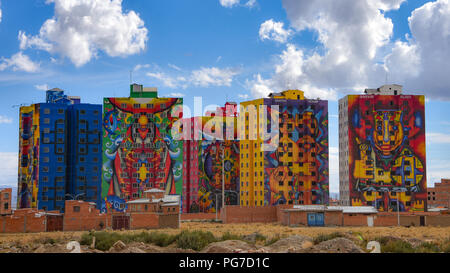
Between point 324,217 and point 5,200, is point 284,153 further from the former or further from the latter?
point 5,200

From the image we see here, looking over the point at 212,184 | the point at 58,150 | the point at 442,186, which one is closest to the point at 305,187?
the point at 212,184

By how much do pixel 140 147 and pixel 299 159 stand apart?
4145 cm

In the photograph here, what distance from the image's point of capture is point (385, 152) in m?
131

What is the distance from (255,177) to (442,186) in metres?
94.2

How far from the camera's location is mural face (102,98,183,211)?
126 meters

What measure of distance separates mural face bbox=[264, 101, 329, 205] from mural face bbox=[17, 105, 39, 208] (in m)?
58.6

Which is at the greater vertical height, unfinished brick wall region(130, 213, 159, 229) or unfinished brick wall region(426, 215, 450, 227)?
unfinished brick wall region(130, 213, 159, 229)

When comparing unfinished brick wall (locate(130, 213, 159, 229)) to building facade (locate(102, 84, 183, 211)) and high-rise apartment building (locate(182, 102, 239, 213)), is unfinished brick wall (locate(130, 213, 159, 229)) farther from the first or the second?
high-rise apartment building (locate(182, 102, 239, 213))

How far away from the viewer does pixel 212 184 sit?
485 ft

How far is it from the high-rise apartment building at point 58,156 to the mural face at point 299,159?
4491 centimetres

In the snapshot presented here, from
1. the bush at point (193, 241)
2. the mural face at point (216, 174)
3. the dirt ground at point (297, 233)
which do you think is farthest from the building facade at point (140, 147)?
the bush at point (193, 241)

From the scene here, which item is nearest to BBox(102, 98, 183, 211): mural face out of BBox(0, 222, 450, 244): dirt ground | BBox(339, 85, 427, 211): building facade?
BBox(339, 85, 427, 211): building facade

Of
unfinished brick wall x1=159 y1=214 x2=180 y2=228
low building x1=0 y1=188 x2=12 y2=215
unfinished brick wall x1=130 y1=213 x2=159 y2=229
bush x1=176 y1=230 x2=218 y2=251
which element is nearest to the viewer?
bush x1=176 y1=230 x2=218 y2=251
